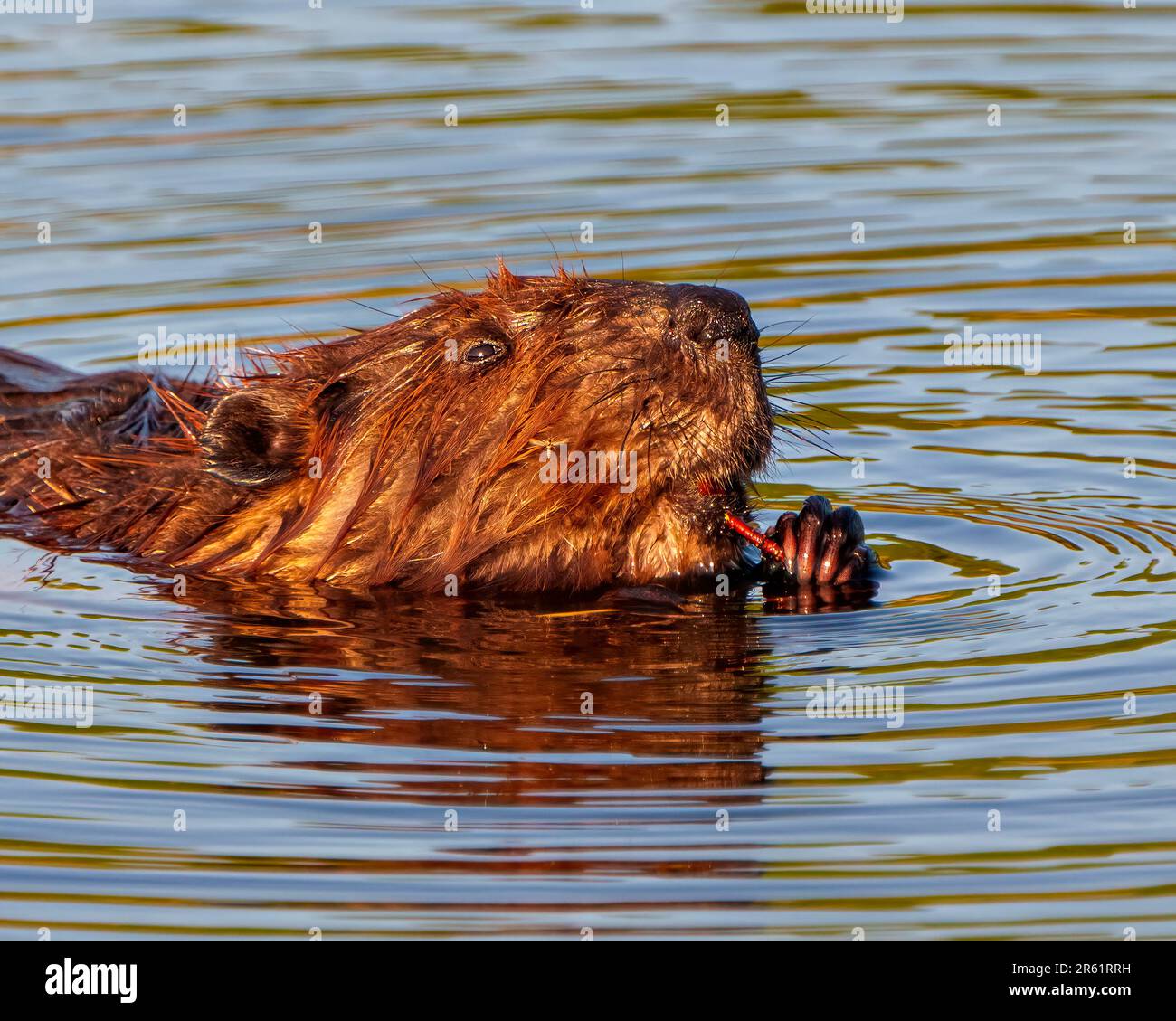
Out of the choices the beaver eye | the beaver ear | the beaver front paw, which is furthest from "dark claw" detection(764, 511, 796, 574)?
the beaver ear

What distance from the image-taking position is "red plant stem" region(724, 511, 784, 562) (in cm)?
892

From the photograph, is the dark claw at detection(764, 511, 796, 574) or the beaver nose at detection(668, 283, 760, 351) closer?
the beaver nose at detection(668, 283, 760, 351)

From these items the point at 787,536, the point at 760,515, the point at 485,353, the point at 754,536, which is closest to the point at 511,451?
the point at 485,353

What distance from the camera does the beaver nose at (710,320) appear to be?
28.2 ft

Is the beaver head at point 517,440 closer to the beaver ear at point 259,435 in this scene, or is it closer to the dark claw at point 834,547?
the beaver ear at point 259,435

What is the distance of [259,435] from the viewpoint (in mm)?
8898

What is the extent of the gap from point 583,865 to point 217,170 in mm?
9888

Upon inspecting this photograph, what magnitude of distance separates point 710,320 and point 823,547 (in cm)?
100

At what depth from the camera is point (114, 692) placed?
8.22 meters

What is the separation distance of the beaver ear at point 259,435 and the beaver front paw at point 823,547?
1.85 m

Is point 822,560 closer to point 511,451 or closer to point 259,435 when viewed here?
point 511,451

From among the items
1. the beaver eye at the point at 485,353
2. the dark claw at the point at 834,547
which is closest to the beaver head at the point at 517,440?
the beaver eye at the point at 485,353

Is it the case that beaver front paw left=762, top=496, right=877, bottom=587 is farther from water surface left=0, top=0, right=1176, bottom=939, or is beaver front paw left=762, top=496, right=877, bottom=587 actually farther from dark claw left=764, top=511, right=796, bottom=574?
water surface left=0, top=0, right=1176, bottom=939

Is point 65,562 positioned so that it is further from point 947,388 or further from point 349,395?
point 947,388
